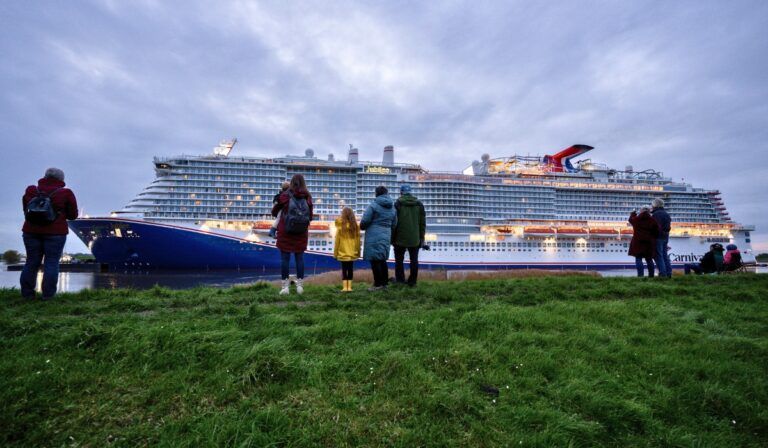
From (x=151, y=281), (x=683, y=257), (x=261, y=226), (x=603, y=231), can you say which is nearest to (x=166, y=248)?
(x=151, y=281)

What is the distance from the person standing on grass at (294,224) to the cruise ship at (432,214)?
2855cm

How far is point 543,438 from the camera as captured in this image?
7.18 ft

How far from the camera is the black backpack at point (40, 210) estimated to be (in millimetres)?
5305

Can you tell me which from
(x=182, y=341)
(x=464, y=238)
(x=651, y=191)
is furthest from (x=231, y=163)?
(x=651, y=191)

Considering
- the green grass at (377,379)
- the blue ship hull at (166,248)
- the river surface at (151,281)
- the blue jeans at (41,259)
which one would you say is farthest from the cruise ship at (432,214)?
the green grass at (377,379)

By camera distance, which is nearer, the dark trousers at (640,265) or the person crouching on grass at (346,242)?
the person crouching on grass at (346,242)

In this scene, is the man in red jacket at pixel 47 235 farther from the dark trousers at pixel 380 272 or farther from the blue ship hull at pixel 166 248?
the blue ship hull at pixel 166 248

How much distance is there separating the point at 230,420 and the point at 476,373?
201 centimetres

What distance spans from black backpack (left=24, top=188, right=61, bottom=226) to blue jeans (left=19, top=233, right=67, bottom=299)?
0.29 m

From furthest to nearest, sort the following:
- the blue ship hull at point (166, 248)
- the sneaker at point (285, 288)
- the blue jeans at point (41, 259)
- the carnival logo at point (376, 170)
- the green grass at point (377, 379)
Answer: the carnival logo at point (376, 170) < the blue ship hull at point (166, 248) < the sneaker at point (285, 288) < the blue jeans at point (41, 259) < the green grass at point (377, 379)

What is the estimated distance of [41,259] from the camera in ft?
18.8

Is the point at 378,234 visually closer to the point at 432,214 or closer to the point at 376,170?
the point at 432,214

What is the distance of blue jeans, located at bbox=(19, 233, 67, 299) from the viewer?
530cm

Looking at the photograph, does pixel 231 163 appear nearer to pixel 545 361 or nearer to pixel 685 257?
pixel 545 361
